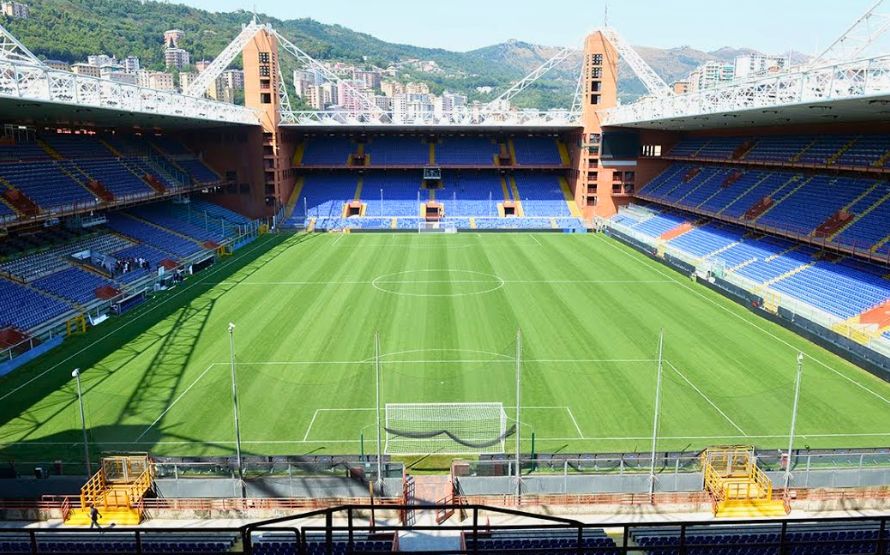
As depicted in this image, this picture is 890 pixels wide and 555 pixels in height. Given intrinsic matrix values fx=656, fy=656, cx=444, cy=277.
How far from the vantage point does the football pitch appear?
60.3 ft

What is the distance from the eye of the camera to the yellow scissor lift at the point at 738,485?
14.9 metres

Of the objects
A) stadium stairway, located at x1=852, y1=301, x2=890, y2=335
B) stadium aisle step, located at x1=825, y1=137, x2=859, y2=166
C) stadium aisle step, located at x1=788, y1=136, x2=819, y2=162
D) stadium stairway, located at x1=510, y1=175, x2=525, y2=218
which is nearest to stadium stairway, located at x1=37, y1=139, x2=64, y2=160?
stadium stairway, located at x1=510, y1=175, x2=525, y2=218

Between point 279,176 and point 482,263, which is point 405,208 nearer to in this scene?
point 279,176

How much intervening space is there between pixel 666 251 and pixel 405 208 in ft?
78.9

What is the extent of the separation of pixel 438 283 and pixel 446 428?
711 inches

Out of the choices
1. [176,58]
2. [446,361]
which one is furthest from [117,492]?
[176,58]

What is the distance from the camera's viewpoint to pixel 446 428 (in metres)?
18.3

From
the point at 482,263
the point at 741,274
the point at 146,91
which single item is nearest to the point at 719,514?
the point at 741,274

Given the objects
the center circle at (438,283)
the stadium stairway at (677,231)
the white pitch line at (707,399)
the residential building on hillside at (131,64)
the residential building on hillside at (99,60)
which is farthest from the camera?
the residential building on hillside at (131,64)

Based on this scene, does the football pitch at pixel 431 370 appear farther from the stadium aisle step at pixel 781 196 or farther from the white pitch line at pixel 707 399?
the stadium aisle step at pixel 781 196

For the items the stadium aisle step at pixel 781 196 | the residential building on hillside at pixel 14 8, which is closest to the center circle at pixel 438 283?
the stadium aisle step at pixel 781 196

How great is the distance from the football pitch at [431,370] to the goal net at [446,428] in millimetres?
619

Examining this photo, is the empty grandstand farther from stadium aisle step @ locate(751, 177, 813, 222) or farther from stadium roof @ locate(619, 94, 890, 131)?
stadium roof @ locate(619, 94, 890, 131)

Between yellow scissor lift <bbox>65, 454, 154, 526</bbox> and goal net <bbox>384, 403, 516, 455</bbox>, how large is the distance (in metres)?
5.94
